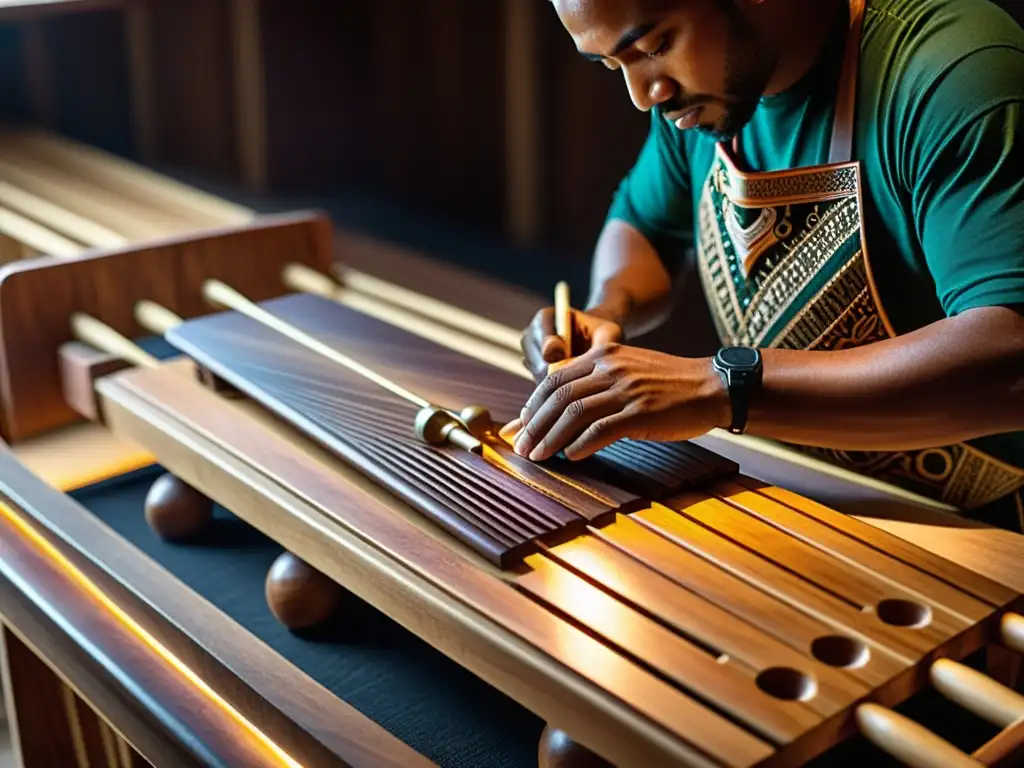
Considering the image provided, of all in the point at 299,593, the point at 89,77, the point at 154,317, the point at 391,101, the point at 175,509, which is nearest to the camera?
the point at 299,593

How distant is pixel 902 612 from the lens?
1.12 m

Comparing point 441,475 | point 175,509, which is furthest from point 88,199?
point 441,475

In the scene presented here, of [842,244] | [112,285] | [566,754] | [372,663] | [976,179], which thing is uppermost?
[976,179]

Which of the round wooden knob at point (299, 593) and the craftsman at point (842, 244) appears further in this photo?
the round wooden knob at point (299, 593)

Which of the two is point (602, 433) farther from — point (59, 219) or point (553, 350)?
point (59, 219)

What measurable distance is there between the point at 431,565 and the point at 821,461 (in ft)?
1.97

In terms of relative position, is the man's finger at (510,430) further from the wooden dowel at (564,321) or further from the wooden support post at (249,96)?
the wooden support post at (249,96)

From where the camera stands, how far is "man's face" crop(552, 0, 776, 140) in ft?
4.28

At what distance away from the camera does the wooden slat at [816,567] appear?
3.56 feet

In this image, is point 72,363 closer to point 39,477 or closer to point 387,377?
point 39,477

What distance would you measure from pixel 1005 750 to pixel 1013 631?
154 mm

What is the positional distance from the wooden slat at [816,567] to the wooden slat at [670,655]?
0.14m

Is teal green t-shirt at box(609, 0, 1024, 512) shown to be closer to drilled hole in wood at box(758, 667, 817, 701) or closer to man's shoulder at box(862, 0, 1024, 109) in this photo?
man's shoulder at box(862, 0, 1024, 109)

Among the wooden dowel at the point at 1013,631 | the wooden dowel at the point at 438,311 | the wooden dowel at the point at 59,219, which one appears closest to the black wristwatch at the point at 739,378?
the wooden dowel at the point at 1013,631
